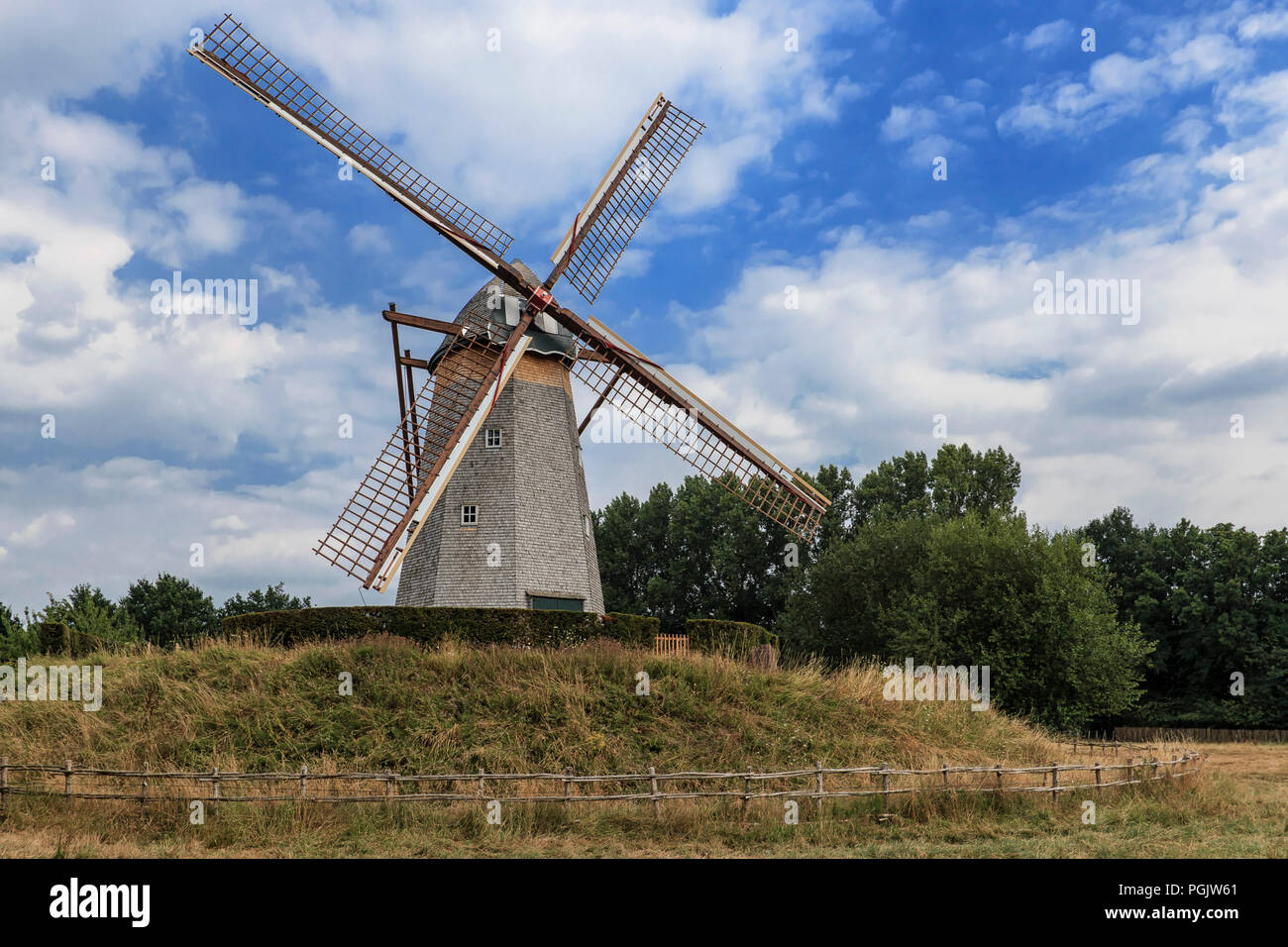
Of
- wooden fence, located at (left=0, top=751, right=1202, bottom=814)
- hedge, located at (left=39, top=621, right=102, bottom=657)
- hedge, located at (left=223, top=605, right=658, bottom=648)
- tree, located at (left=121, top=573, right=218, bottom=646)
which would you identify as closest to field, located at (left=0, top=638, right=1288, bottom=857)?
wooden fence, located at (left=0, top=751, right=1202, bottom=814)

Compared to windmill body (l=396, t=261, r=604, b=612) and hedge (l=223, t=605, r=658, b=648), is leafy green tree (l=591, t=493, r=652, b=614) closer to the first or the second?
windmill body (l=396, t=261, r=604, b=612)

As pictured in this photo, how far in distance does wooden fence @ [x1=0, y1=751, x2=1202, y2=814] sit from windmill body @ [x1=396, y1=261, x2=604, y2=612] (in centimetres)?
644

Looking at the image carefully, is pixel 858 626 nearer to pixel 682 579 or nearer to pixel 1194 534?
pixel 682 579

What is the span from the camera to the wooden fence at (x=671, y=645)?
68.1 ft

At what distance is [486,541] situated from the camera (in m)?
21.5

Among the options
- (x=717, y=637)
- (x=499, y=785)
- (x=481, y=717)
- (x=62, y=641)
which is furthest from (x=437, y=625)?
(x=62, y=641)

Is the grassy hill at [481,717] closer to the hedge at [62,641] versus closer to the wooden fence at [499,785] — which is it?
the wooden fence at [499,785]

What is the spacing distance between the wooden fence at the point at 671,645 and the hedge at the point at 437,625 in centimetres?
131

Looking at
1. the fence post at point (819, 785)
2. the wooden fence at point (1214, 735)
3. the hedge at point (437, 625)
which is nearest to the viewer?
the fence post at point (819, 785)

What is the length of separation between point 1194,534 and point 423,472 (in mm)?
45709

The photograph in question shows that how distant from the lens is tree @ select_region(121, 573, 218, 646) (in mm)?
46688

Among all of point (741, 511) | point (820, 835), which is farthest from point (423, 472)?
point (741, 511)

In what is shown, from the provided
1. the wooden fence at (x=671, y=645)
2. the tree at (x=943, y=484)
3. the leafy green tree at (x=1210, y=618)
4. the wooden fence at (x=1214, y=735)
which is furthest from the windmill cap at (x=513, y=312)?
the wooden fence at (x=1214, y=735)

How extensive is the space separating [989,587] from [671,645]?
15718 millimetres
